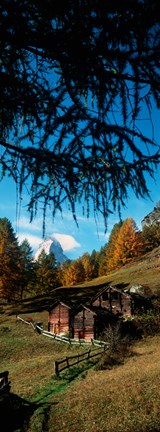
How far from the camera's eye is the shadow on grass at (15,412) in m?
13.1

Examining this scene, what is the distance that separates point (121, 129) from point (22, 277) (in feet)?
175

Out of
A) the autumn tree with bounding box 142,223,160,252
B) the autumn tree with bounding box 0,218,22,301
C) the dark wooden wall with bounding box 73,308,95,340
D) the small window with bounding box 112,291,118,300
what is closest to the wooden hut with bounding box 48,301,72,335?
the dark wooden wall with bounding box 73,308,95,340

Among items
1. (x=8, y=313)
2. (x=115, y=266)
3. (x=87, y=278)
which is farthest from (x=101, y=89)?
(x=87, y=278)

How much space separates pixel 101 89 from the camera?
4199 millimetres

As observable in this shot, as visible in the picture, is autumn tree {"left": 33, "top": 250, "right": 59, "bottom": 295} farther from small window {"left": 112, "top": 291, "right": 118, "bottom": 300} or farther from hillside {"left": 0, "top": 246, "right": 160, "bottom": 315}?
small window {"left": 112, "top": 291, "right": 118, "bottom": 300}

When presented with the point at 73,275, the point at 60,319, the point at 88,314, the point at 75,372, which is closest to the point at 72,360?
the point at 75,372

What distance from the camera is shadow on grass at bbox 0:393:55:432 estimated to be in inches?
517

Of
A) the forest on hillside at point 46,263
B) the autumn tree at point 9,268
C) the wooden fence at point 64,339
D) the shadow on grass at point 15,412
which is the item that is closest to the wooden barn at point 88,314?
the wooden fence at point 64,339

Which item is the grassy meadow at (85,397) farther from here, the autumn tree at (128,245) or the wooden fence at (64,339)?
the autumn tree at (128,245)

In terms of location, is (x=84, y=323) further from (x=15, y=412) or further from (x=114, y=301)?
(x=15, y=412)

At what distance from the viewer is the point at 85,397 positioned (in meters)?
15.4

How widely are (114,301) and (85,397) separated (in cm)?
2997

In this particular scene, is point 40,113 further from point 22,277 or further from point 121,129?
point 22,277

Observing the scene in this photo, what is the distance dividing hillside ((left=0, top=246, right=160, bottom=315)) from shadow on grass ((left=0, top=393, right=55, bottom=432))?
32.4 meters
